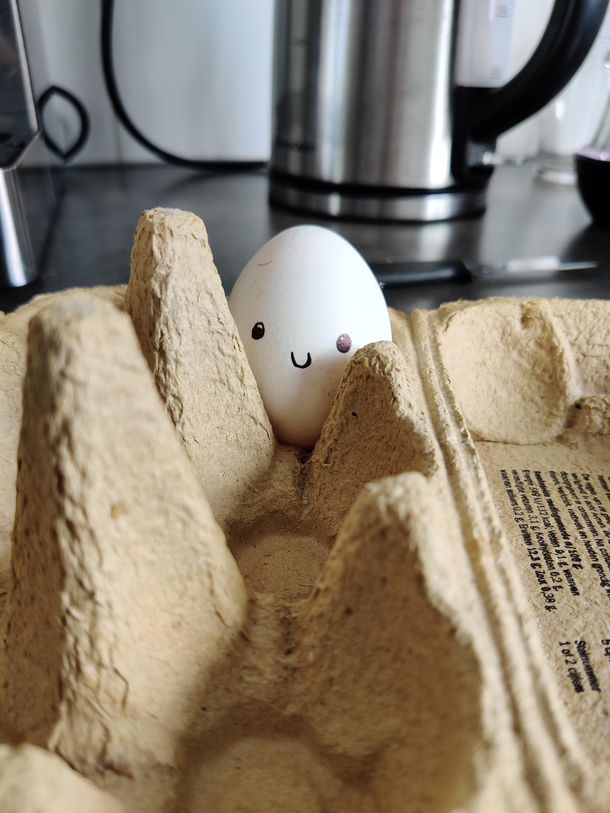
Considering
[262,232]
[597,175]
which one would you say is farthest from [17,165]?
[597,175]

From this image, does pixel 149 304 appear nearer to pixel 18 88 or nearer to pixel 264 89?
pixel 18 88

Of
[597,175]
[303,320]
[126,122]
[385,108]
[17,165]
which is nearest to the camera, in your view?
[303,320]

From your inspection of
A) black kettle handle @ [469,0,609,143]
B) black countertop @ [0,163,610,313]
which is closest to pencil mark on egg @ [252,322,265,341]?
black countertop @ [0,163,610,313]

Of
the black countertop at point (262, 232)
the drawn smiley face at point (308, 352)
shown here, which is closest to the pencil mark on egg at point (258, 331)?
the drawn smiley face at point (308, 352)

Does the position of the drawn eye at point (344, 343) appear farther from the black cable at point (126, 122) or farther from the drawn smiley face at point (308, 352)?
the black cable at point (126, 122)

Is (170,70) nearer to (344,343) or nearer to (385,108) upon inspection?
(385,108)

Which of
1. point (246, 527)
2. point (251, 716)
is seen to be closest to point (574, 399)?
point (246, 527)

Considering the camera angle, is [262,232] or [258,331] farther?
[262,232]
